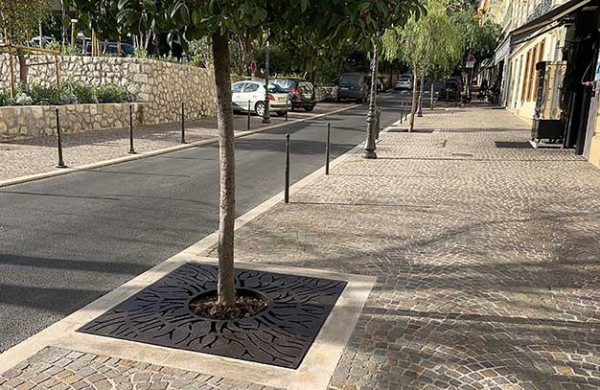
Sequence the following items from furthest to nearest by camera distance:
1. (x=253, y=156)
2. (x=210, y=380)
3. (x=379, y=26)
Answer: (x=253, y=156)
(x=379, y=26)
(x=210, y=380)

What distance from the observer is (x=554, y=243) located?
6137 mm

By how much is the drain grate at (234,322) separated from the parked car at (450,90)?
3746 centimetres

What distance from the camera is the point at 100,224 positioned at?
656 cm

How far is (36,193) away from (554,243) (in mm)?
7290

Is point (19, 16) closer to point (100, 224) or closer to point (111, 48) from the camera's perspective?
point (100, 224)

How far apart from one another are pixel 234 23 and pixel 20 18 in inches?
611

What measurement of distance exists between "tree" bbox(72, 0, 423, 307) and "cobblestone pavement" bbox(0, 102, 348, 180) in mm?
6609

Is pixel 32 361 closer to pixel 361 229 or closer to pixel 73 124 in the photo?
pixel 361 229

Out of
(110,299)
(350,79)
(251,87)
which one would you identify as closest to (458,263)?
(110,299)

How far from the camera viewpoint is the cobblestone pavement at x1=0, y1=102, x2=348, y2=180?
10.2m

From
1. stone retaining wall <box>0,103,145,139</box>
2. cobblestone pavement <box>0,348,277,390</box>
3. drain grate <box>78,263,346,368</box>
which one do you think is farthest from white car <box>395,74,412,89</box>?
cobblestone pavement <box>0,348,277,390</box>

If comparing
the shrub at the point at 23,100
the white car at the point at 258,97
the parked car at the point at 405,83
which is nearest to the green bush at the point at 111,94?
the shrub at the point at 23,100

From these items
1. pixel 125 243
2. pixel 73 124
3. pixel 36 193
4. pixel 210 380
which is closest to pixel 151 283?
pixel 125 243

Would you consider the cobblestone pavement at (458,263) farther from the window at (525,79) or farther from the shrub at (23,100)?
the window at (525,79)
